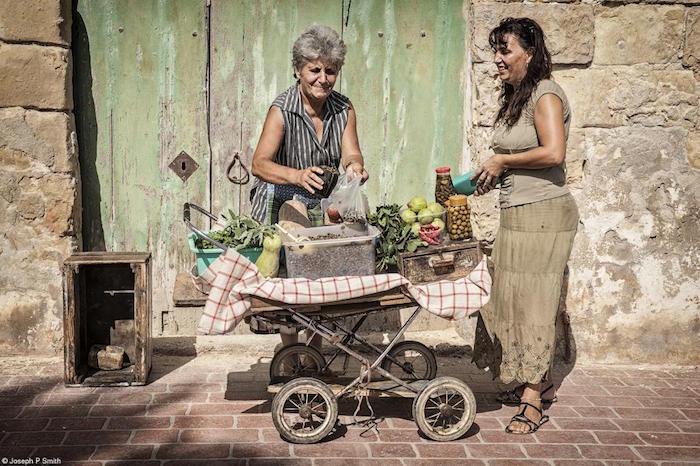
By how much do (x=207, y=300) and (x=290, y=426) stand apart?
0.83 meters

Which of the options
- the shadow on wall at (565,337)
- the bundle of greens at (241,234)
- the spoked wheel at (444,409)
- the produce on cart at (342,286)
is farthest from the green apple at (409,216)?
the shadow on wall at (565,337)

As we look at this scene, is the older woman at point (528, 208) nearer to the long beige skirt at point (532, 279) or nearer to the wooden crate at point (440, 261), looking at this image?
the long beige skirt at point (532, 279)

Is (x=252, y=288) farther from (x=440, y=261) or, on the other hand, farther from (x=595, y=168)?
(x=595, y=168)

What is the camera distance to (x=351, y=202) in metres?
4.24

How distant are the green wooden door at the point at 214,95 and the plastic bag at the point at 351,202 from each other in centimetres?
164

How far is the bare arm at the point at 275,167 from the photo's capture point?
434 cm

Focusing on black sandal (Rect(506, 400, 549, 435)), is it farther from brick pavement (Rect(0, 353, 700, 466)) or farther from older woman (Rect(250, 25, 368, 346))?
older woman (Rect(250, 25, 368, 346))

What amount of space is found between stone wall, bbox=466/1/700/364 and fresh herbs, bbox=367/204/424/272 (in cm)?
134

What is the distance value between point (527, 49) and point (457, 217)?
0.97 meters

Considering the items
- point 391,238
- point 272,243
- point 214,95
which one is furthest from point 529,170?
point 214,95

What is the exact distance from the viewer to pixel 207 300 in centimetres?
410

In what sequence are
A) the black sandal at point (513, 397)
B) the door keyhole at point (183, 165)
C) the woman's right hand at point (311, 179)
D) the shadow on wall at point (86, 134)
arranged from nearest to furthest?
1. the woman's right hand at point (311, 179)
2. the black sandal at point (513, 397)
3. the shadow on wall at point (86, 134)
4. the door keyhole at point (183, 165)

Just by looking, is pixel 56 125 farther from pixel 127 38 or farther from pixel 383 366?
pixel 383 366

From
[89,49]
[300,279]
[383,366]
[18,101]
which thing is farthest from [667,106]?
[18,101]
